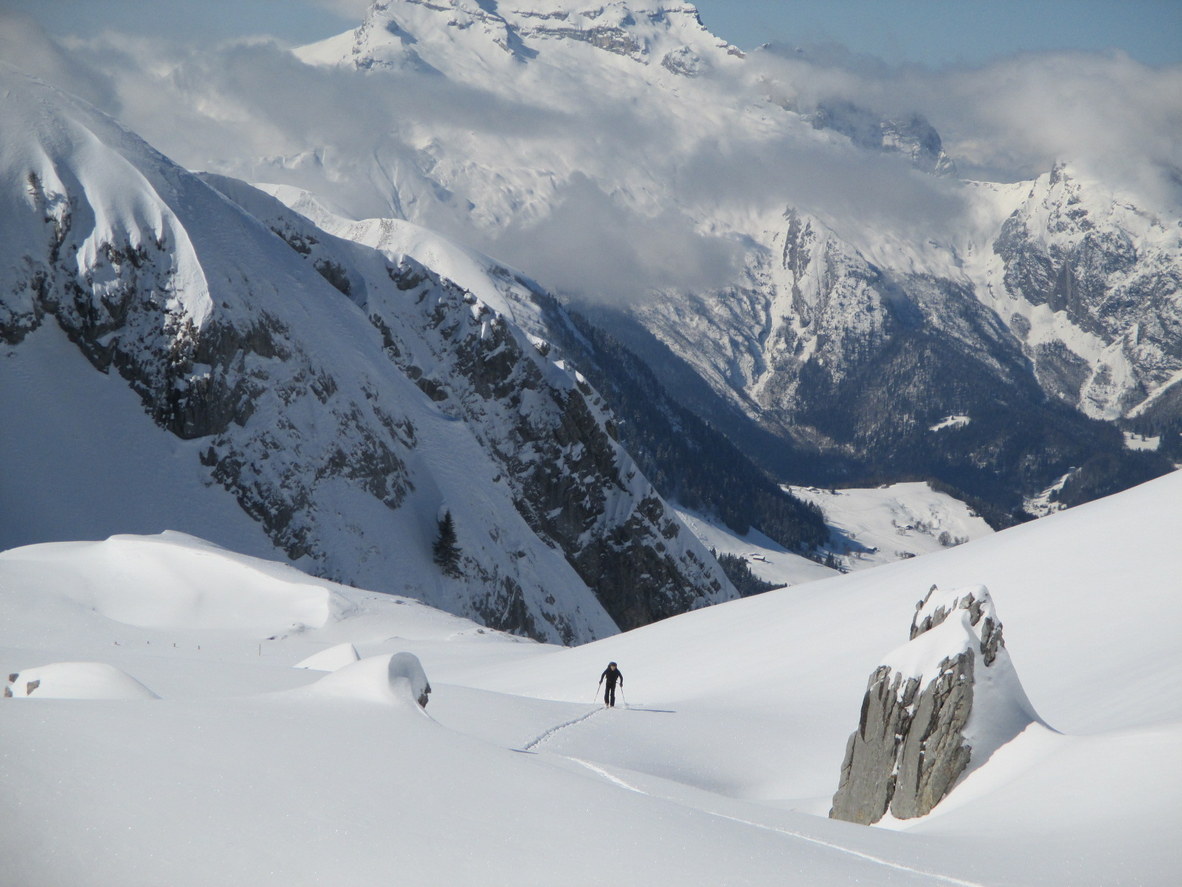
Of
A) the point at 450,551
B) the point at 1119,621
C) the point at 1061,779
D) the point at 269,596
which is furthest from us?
the point at 450,551

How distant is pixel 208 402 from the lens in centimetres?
7188

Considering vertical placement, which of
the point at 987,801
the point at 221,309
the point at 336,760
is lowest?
the point at 336,760

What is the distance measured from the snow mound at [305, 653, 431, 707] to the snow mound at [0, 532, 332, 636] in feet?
85.8

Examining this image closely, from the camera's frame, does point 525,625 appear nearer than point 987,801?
No

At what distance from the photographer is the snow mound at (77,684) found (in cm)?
1454

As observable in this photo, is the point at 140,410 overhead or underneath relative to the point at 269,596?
overhead

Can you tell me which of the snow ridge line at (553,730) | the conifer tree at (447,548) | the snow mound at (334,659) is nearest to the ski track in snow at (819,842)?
the snow ridge line at (553,730)

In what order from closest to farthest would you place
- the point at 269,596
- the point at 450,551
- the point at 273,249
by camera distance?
the point at 269,596 → the point at 450,551 → the point at 273,249

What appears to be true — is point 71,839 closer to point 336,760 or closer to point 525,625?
point 336,760

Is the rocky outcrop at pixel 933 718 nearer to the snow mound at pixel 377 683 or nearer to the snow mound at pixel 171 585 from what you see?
the snow mound at pixel 377 683

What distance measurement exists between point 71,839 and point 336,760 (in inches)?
129

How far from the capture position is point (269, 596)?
45031mm

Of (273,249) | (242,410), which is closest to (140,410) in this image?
(242,410)

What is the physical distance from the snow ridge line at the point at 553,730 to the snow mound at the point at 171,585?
20598 mm
